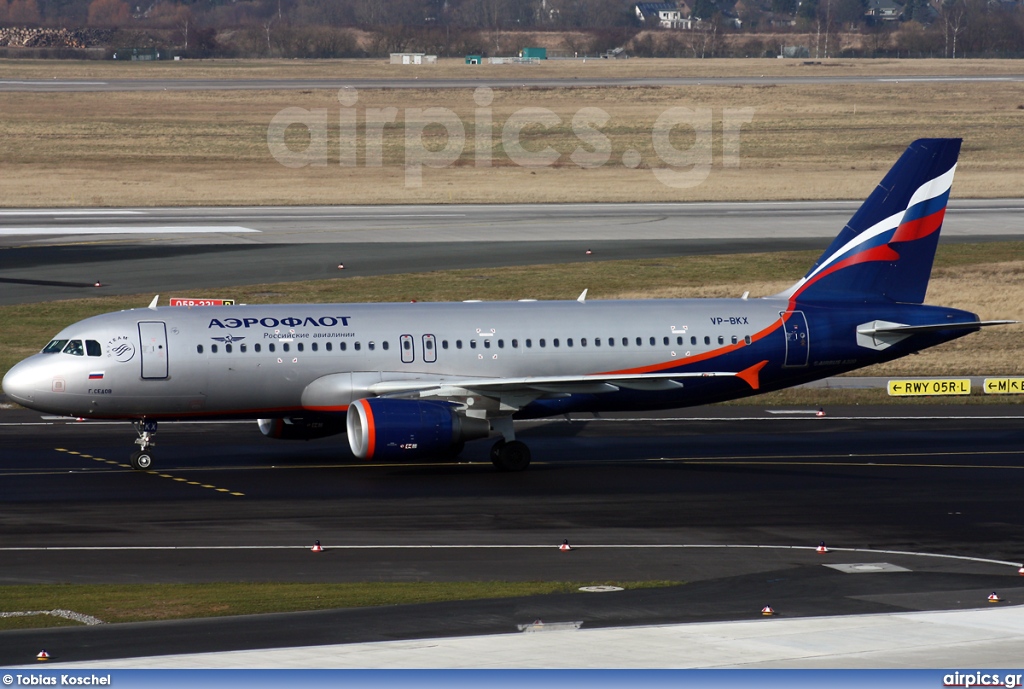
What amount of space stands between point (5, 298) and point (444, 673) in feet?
164

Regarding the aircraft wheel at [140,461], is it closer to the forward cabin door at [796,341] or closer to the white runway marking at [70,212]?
the forward cabin door at [796,341]

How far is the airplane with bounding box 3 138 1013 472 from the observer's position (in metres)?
36.6

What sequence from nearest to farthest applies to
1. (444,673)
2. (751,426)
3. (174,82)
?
(444,673), (751,426), (174,82)

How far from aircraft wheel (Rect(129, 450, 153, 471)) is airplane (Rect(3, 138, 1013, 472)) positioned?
0.04 metres

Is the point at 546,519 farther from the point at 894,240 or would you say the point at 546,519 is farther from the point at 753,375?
the point at 894,240

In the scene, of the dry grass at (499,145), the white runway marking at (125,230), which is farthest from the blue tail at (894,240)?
the dry grass at (499,145)

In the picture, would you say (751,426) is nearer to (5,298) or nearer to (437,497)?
(437,497)

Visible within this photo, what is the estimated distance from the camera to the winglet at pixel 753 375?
37459 millimetres

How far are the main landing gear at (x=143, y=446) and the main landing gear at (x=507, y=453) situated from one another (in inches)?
364

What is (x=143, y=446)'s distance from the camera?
37719 millimetres

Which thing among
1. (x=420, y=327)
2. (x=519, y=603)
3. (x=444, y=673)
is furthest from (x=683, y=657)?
(x=420, y=327)

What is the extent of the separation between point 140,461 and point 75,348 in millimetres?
3464

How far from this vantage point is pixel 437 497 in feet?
114

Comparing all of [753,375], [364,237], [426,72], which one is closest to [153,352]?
[753,375]
